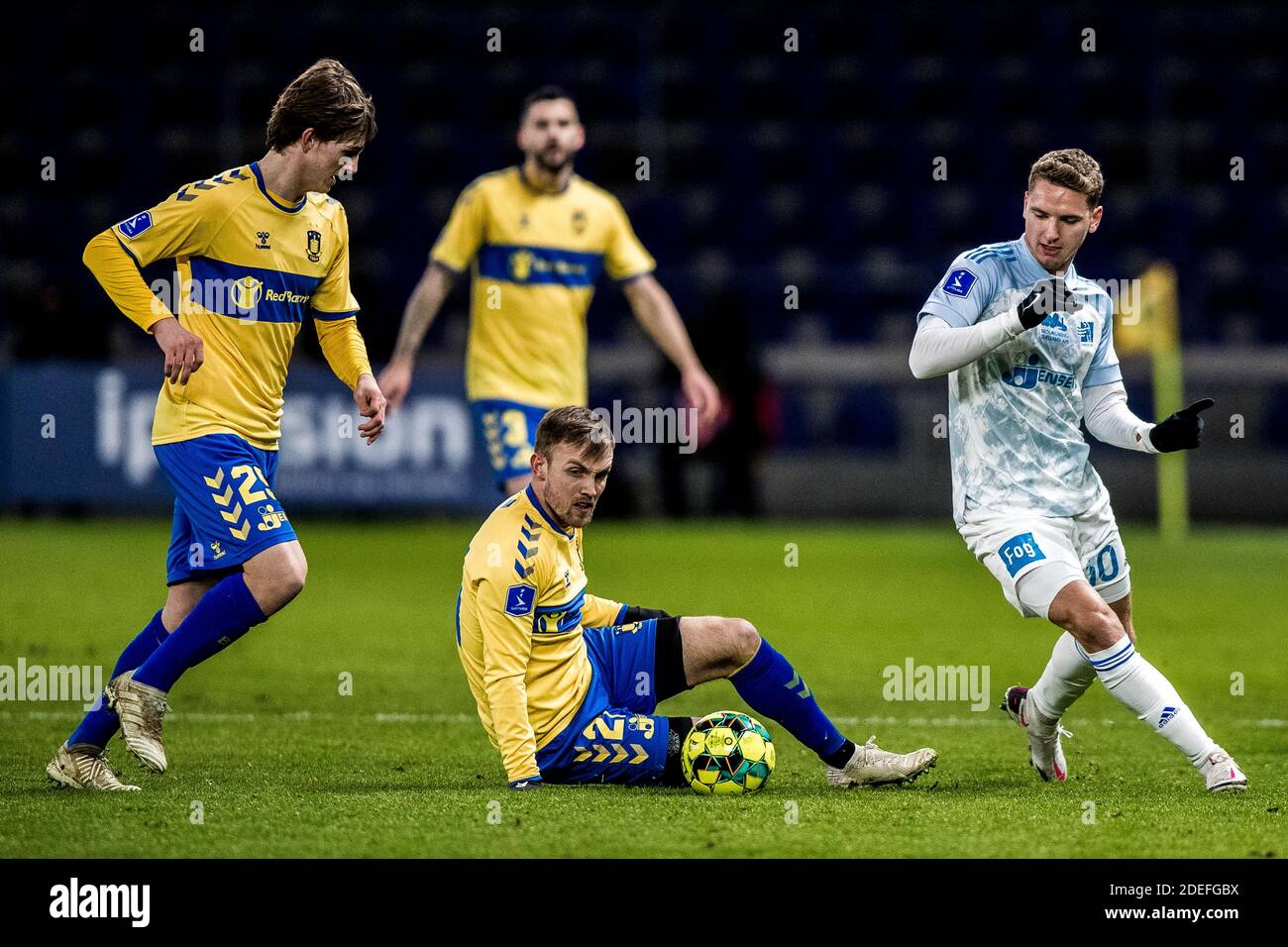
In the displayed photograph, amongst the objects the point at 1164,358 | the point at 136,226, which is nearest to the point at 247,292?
the point at 136,226

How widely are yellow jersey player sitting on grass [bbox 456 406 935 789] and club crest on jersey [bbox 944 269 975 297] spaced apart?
1177 mm

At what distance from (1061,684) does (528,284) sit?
11.1 feet

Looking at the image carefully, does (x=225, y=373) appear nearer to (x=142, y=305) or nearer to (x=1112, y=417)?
(x=142, y=305)

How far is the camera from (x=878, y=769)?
5406 millimetres

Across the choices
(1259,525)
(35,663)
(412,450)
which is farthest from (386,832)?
(1259,525)

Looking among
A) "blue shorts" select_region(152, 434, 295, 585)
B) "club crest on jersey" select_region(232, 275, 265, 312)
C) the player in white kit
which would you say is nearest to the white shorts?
the player in white kit

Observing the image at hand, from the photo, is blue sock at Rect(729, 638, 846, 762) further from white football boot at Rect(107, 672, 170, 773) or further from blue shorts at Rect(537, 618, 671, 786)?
white football boot at Rect(107, 672, 170, 773)

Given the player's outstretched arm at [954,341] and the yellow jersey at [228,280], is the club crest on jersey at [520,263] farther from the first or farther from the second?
the player's outstretched arm at [954,341]

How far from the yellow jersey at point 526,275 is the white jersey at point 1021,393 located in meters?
2.73

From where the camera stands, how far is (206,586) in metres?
5.56

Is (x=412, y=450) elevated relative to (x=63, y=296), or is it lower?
lower
